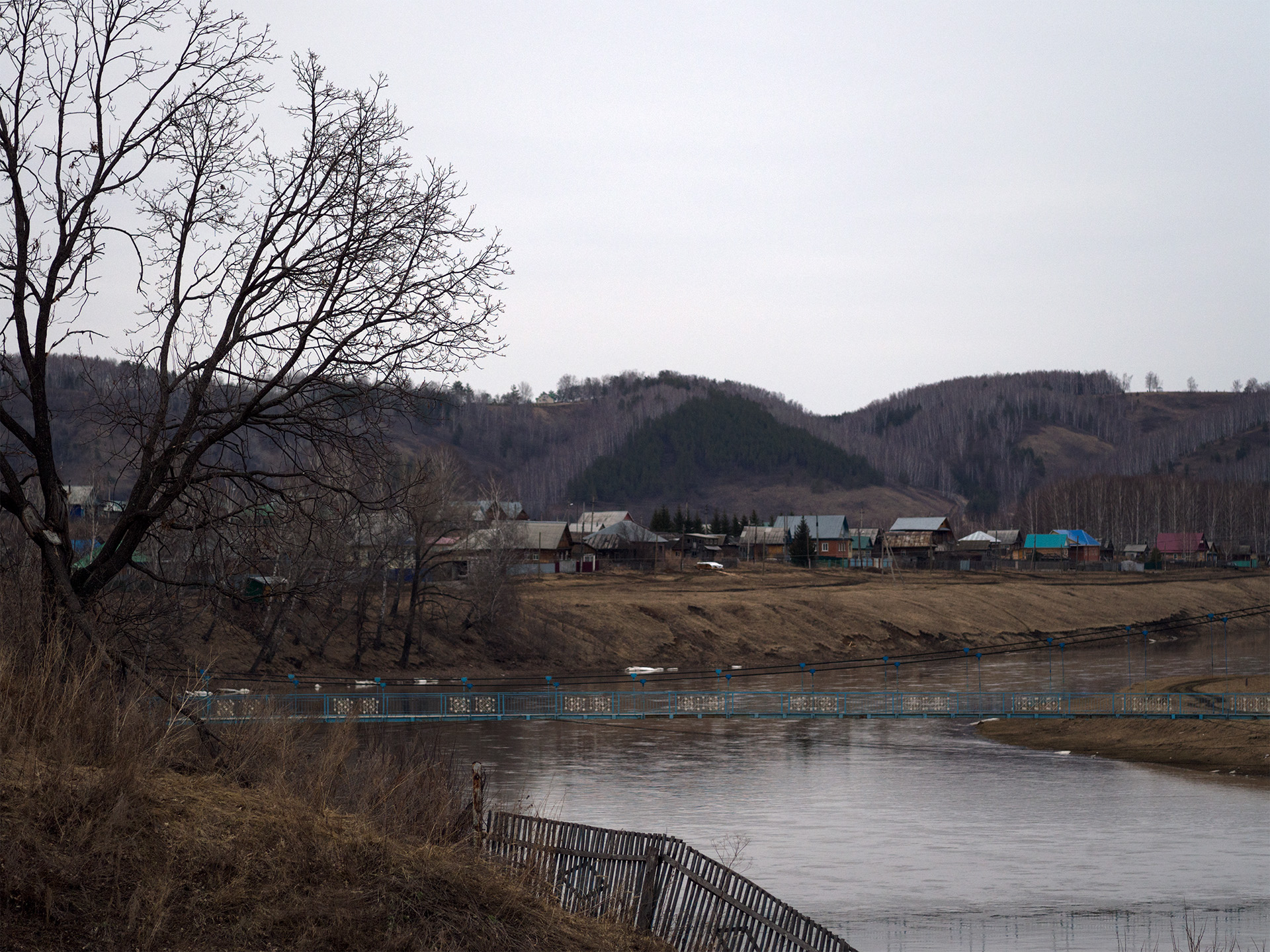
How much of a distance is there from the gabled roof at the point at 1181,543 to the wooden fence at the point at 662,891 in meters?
179

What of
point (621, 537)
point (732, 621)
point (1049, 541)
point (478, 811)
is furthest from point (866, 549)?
point (478, 811)

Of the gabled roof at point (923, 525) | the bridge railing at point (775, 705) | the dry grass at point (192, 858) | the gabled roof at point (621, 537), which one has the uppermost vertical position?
the gabled roof at point (923, 525)

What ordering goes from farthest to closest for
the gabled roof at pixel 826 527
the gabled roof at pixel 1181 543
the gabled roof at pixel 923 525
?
the gabled roof at pixel 923 525 → the gabled roof at pixel 1181 543 → the gabled roof at pixel 826 527

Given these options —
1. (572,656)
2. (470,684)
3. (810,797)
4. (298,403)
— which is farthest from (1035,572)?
(298,403)

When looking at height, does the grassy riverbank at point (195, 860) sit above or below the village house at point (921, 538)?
below

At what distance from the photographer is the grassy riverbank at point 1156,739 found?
34.4m

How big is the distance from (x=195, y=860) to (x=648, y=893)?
A: 16.1 feet

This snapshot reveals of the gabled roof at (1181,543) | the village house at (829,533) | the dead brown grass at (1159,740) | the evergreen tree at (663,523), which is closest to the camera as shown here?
the dead brown grass at (1159,740)

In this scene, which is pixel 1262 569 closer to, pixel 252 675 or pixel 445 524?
pixel 445 524

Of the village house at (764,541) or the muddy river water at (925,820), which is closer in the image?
the muddy river water at (925,820)

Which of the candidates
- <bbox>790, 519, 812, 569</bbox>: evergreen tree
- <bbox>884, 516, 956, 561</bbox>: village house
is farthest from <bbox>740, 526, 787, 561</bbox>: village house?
<bbox>884, 516, 956, 561</bbox>: village house

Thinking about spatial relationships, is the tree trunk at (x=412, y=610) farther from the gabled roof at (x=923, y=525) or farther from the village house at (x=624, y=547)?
the gabled roof at (x=923, y=525)

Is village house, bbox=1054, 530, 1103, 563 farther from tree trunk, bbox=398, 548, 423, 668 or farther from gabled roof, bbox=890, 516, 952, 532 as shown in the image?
tree trunk, bbox=398, 548, 423, 668

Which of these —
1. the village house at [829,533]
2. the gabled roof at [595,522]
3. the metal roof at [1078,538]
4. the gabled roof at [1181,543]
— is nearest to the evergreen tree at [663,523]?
the gabled roof at [595,522]
